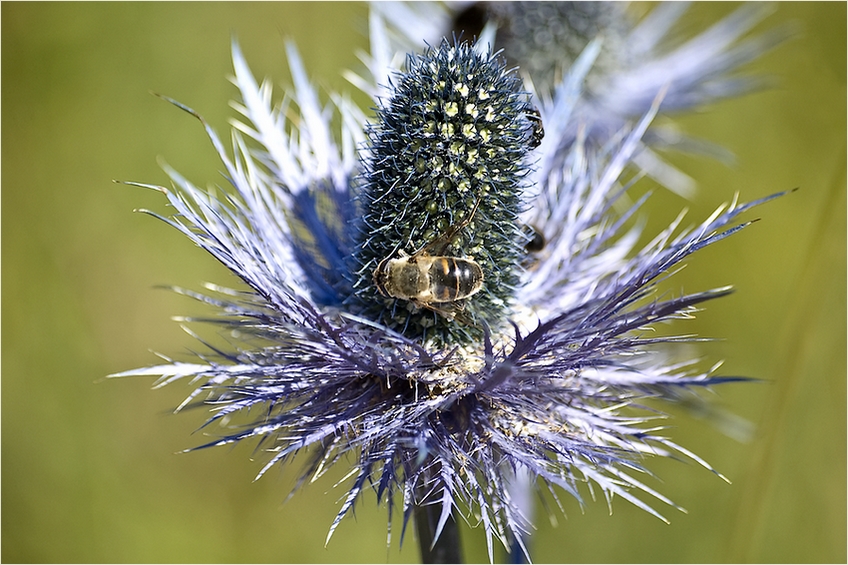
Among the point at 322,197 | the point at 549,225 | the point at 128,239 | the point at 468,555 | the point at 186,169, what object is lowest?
the point at 468,555

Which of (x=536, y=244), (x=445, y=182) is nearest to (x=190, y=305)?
(x=536, y=244)

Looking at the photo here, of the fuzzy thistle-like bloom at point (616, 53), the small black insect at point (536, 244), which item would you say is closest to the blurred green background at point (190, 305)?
the fuzzy thistle-like bloom at point (616, 53)

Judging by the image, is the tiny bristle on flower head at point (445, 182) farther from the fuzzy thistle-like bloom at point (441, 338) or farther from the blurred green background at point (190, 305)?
the blurred green background at point (190, 305)

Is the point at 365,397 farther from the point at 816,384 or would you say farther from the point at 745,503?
the point at 816,384

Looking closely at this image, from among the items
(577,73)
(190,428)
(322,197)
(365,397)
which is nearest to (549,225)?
(577,73)

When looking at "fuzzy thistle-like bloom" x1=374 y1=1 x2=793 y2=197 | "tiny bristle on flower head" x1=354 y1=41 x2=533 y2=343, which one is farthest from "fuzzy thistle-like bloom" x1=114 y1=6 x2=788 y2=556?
"fuzzy thistle-like bloom" x1=374 y1=1 x2=793 y2=197

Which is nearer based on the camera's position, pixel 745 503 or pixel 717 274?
pixel 745 503

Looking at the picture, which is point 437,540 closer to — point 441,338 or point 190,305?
point 441,338
